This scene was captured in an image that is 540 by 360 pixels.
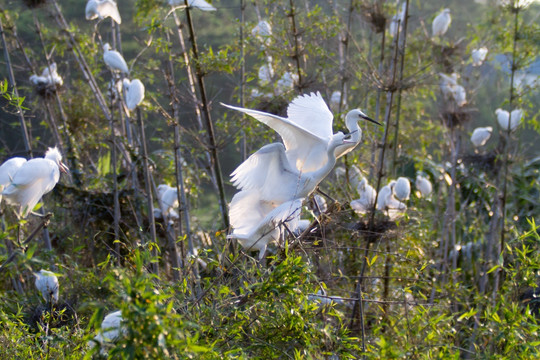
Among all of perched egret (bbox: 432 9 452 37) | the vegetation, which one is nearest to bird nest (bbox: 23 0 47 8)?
the vegetation

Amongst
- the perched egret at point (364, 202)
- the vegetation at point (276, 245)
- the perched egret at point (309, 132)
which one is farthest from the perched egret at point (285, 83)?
the perched egret at point (309, 132)

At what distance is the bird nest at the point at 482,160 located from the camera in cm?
464

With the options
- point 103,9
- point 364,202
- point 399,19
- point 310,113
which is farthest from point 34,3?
point 364,202

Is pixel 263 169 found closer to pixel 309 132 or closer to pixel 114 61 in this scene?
pixel 309 132

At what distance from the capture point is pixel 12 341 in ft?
6.02

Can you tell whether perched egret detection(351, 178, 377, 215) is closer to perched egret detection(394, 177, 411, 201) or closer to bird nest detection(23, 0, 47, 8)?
perched egret detection(394, 177, 411, 201)

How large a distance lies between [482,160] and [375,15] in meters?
1.40

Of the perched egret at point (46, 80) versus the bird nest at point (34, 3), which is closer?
the bird nest at point (34, 3)

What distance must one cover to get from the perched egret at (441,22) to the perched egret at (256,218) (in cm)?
340

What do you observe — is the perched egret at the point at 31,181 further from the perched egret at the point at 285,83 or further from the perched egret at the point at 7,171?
the perched egret at the point at 285,83

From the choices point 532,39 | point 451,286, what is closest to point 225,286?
point 451,286

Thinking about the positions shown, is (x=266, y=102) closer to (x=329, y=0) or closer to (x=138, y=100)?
(x=138, y=100)

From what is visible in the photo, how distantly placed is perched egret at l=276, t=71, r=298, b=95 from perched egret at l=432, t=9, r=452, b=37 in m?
1.66

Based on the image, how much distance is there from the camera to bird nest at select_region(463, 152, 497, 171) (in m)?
4.64
